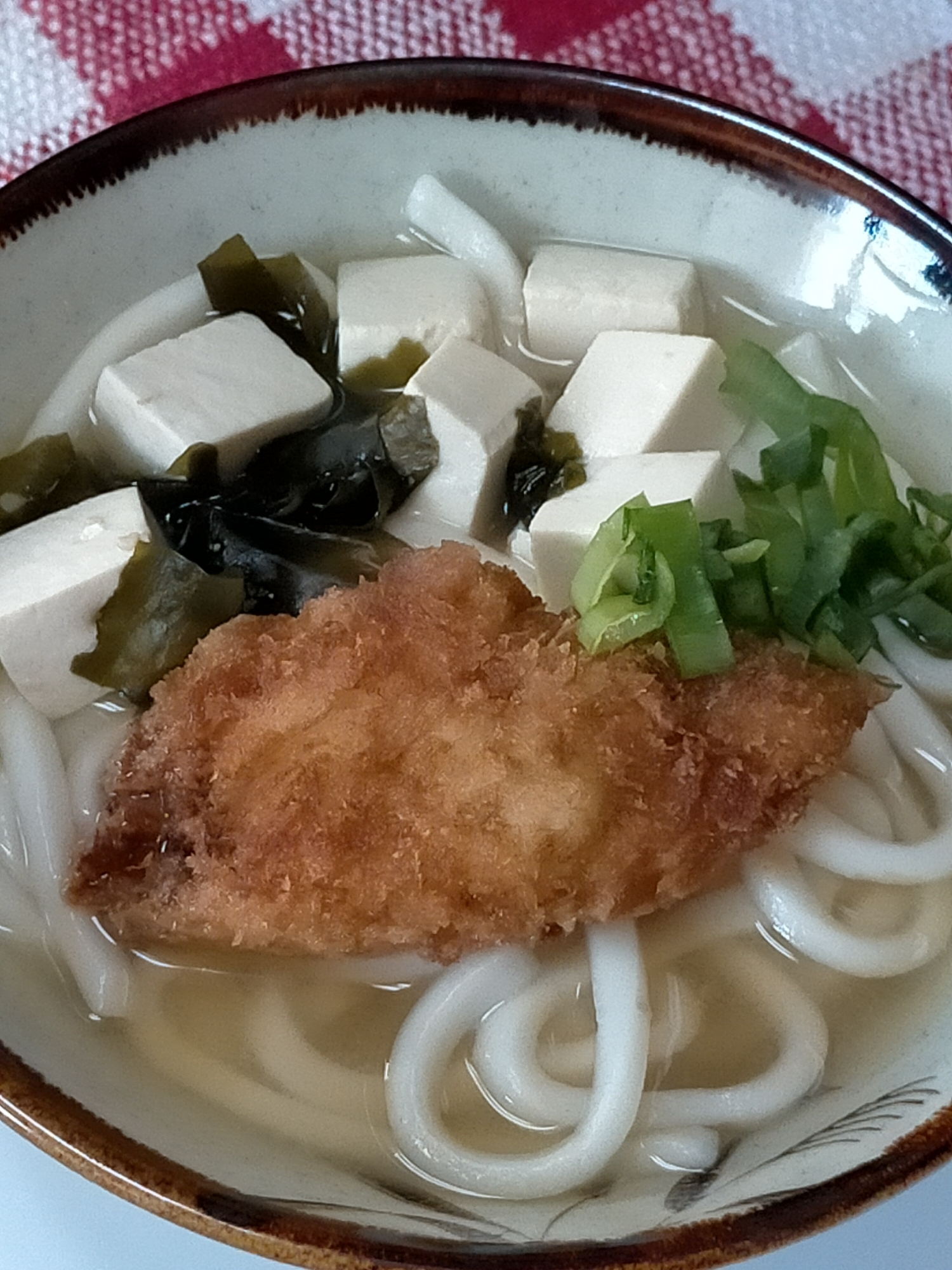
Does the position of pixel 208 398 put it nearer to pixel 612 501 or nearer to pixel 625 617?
pixel 612 501

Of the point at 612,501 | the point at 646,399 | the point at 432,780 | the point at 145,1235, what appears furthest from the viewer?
the point at 646,399

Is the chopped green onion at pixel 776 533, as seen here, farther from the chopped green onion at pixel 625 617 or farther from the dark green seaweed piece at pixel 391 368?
the dark green seaweed piece at pixel 391 368

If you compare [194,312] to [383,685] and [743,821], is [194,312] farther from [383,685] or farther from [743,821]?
[743,821]

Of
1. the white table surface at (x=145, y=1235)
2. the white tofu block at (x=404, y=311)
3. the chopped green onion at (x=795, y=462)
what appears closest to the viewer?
the white table surface at (x=145, y=1235)

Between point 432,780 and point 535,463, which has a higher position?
point 535,463

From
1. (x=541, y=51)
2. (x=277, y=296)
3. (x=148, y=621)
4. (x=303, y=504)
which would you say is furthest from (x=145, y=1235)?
(x=541, y=51)

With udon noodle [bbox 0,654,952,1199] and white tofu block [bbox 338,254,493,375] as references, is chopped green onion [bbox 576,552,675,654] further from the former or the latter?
white tofu block [bbox 338,254,493,375]

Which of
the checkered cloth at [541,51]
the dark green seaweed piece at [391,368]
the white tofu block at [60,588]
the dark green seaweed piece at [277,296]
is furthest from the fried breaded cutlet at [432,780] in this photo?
the checkered cloth at [541,51]

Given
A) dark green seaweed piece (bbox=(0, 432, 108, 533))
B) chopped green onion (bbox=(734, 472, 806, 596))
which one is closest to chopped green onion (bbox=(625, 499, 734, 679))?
chopped green onion (bbox=(734, 472, 806, 596))
